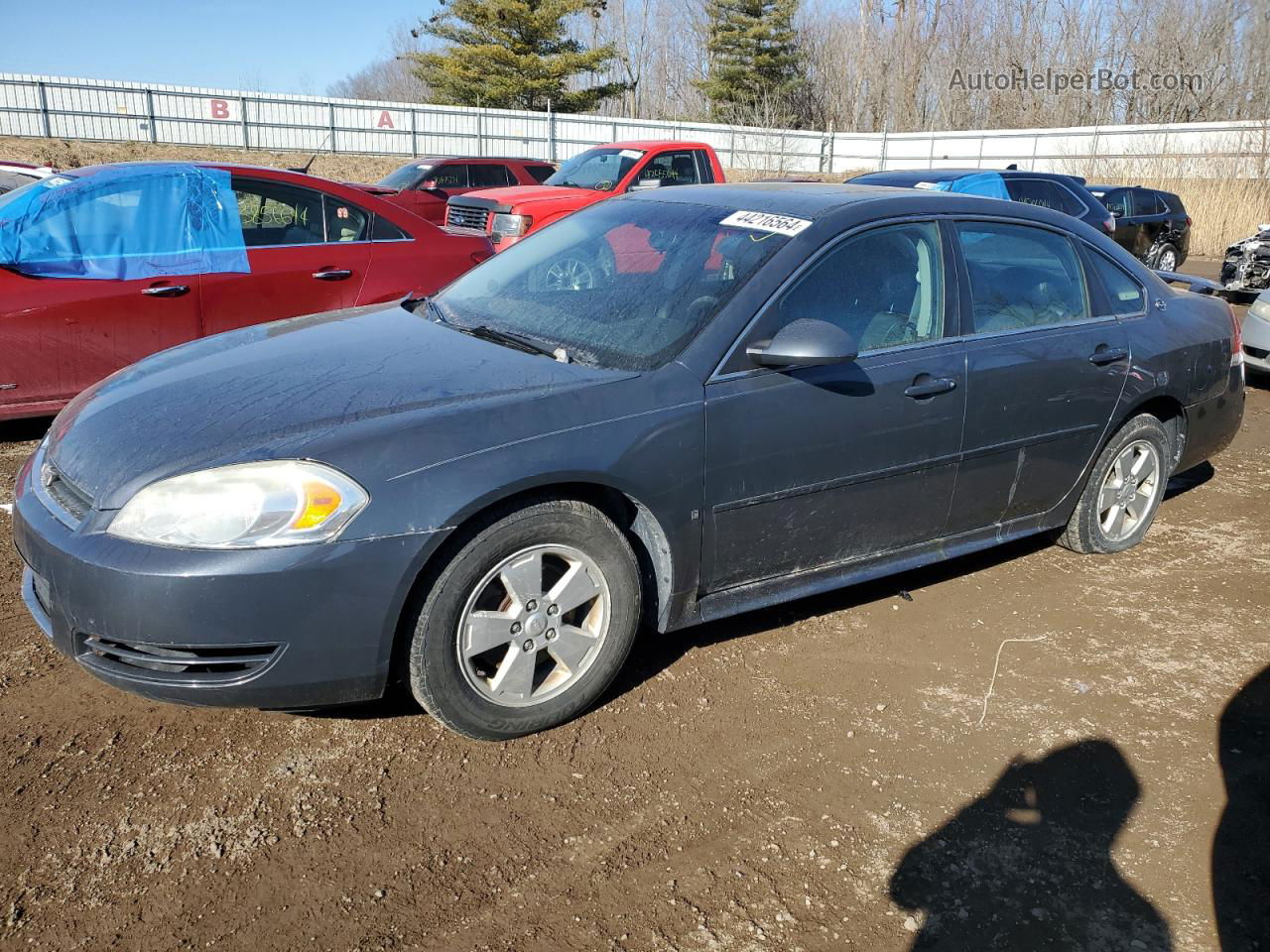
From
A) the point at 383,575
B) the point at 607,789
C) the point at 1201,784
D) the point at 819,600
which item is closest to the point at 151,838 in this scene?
the point at 383,575

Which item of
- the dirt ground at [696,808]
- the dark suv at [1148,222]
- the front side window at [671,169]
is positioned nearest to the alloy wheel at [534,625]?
the dirt ground at [696,808]

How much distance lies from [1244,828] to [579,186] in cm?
1040

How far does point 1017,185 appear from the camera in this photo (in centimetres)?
1151

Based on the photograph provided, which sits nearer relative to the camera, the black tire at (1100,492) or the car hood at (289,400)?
the car hood at (289,400)

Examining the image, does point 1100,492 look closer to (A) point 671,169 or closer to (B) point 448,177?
(A) point 671,169

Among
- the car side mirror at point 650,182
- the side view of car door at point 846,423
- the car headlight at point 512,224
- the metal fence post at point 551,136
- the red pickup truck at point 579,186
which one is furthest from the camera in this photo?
the metal fence post at point 551,136

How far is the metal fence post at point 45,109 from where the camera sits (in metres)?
29.3

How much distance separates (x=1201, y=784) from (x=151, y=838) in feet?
9.64

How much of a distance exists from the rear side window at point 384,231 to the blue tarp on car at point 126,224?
0.81 meters

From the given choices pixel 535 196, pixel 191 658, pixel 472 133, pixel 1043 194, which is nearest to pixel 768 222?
pixel 191 658

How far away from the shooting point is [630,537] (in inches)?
128

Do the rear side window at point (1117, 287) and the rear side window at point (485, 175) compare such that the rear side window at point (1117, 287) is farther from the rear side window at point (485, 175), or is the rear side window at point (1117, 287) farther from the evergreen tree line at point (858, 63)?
the evergreen tree line at point (858, 63)

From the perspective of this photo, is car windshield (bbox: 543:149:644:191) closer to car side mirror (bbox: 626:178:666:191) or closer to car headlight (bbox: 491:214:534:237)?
car side mirror (bbox: 626:178:666:191)

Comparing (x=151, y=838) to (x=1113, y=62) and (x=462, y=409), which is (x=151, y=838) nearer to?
(x=462, y=409)
